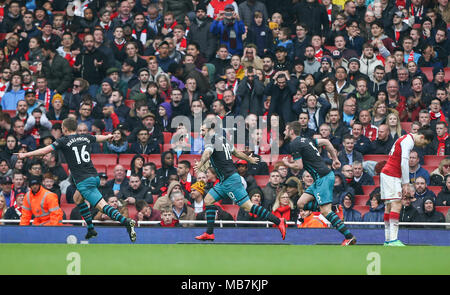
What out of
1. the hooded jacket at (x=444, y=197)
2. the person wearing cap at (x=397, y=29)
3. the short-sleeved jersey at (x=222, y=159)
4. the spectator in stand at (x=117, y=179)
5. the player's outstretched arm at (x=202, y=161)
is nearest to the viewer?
the player's outstretched arm at (x=202, y=161)

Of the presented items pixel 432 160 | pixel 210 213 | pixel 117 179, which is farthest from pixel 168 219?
pixel 432 160

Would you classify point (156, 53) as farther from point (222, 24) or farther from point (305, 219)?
point (305, 219)

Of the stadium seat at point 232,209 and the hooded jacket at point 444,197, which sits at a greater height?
the hooded jacket at point 444,197

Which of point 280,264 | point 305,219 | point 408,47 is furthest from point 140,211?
point 408,47

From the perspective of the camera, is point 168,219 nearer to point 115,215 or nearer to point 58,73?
point 115,215

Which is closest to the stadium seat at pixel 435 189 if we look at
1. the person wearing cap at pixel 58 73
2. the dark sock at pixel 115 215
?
the dark sock at pixel 115 215

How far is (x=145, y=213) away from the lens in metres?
19.2

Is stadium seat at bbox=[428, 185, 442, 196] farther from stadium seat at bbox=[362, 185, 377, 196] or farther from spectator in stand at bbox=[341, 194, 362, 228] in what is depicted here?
spectator in stand at bbox=[341, 194, 362, 228]

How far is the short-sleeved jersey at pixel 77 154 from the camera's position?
55.6ft

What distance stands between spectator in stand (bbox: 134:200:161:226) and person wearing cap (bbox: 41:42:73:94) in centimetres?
638

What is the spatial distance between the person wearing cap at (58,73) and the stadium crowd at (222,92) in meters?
0.03

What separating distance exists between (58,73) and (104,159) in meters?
3.29

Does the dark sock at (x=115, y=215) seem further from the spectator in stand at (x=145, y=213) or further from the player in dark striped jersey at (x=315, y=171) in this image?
the player in dark striped jersey at (x=315, y=171)

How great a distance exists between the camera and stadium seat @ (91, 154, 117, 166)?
2262 centimetres
